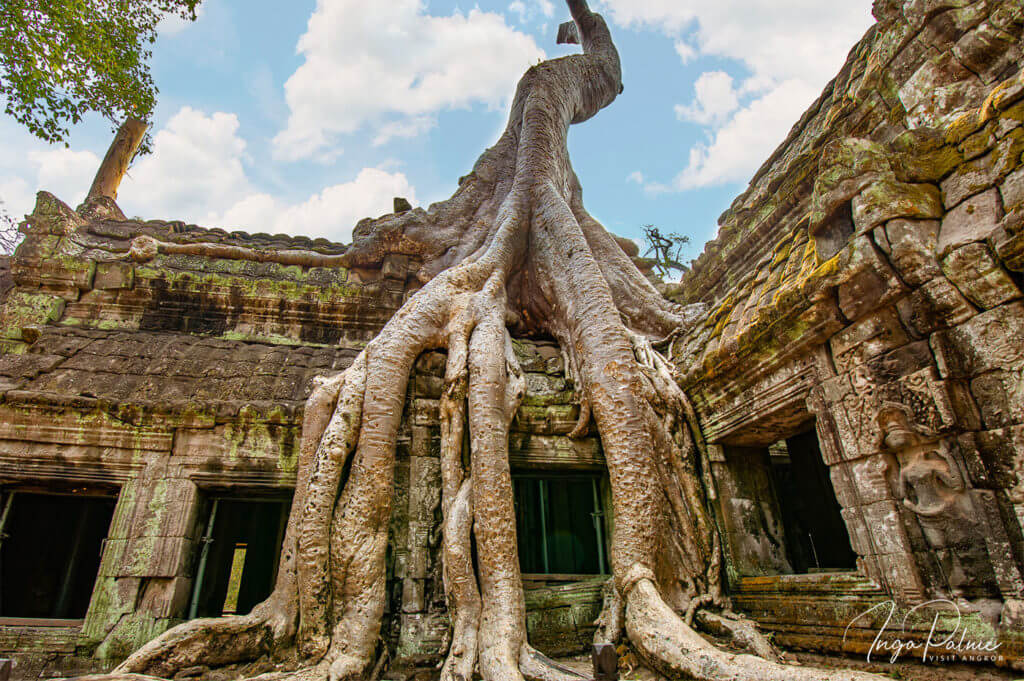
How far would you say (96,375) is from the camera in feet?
13.6

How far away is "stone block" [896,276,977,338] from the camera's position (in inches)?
86.9

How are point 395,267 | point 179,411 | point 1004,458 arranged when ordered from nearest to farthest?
point 1004,458, point 179,411, point 395,267

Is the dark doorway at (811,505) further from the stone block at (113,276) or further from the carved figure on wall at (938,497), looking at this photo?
the stone block at (113,276)

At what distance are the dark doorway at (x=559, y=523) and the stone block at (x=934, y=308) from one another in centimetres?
245

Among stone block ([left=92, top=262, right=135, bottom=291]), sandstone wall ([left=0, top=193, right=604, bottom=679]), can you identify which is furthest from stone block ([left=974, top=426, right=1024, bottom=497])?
stone block ([left=92, top=262, right=135, bottom=291])

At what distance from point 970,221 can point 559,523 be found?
12.6 ft

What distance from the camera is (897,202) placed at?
243 cm

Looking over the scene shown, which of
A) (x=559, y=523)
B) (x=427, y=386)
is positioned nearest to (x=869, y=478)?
(x=427, y=386)

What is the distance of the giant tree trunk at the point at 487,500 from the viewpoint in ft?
9.17

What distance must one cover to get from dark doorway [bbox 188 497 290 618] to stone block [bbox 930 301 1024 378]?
14.3 ft

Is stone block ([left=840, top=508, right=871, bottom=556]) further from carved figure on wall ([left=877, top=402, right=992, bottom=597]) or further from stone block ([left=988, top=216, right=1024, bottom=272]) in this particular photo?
stone block ([left=988, top=216, right=1024, bottom=272])

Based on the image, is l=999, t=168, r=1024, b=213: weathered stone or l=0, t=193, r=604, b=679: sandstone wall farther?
l=0, t=193, r=604, b=679: sandstone wall

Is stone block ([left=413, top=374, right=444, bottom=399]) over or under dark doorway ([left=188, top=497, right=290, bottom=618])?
over
